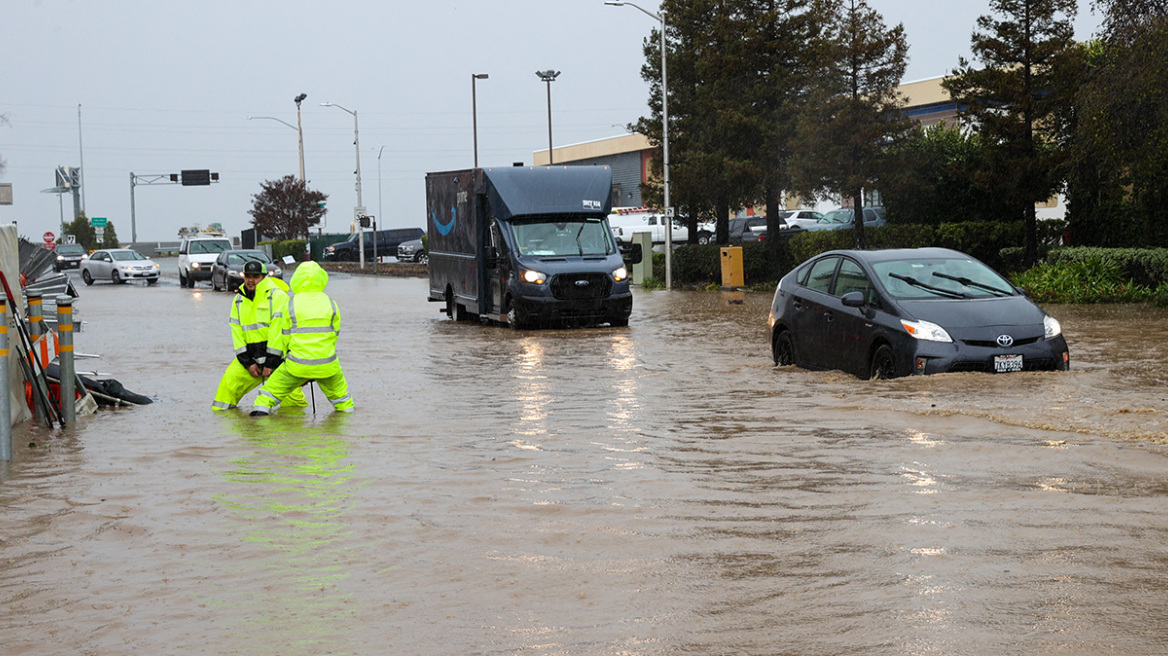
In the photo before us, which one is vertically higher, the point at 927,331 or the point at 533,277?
the point at 533,277

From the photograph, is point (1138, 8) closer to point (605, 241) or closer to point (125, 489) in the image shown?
point (605, 241)

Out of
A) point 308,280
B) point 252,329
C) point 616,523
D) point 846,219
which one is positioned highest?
point 846,219

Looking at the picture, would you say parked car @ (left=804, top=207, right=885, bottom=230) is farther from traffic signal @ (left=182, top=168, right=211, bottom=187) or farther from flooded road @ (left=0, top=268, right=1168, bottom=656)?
traffic signal @ (left=182, top=168, right=211, bottom=187)

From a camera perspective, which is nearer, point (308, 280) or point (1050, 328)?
point (308, 280)

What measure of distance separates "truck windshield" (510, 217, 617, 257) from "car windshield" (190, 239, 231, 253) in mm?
27956

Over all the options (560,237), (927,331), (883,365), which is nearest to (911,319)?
(927,331)

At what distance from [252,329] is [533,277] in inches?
429

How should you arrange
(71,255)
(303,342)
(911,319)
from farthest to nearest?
(71,255) < (911,319) < (303,342)

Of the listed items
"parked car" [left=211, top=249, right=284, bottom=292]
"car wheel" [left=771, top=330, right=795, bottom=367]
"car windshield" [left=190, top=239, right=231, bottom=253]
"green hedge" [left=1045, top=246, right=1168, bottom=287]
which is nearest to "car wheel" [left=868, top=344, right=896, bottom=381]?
"car wheel" [left=771, top=330, right=795, bottom=367]

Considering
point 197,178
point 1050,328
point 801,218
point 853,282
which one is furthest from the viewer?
point 197,178

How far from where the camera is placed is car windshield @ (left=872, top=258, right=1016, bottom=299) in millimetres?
12992

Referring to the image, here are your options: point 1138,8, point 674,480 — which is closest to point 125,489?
point 674,480

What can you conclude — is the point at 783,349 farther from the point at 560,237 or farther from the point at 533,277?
the point at 560,237

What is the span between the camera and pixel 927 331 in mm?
12250
